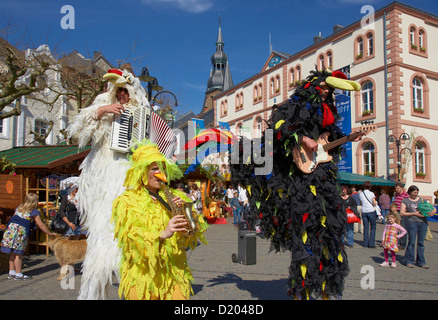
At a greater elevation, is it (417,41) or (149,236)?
(417,41)

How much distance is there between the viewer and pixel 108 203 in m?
3.26

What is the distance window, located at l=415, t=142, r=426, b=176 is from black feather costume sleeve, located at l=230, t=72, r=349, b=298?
18.9m

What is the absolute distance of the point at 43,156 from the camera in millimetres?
7918

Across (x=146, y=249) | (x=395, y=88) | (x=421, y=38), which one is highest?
(x=421, y=38)

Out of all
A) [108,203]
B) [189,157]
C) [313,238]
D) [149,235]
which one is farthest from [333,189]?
[189,157]

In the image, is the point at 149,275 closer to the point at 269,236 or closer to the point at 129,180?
the point at 129,180

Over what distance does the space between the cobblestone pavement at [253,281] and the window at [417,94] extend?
566 inches

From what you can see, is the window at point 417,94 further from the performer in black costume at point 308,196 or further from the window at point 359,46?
the performer in black costume at point 308,196

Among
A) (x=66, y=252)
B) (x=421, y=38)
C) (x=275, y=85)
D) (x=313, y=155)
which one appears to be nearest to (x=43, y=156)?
(x=66, y=252)

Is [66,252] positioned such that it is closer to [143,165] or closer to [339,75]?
[143,165]

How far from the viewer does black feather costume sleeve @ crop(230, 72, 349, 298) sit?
127 inches

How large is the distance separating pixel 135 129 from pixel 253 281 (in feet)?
11.1

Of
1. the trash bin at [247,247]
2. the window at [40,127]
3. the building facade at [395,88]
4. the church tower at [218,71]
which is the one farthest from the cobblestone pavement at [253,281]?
the church tower at [218,71]

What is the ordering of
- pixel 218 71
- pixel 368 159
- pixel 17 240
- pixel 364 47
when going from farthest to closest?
1. pixel 218 71
2. pixel 364 47
3. pixel 368 159
4. pixel 17 240
